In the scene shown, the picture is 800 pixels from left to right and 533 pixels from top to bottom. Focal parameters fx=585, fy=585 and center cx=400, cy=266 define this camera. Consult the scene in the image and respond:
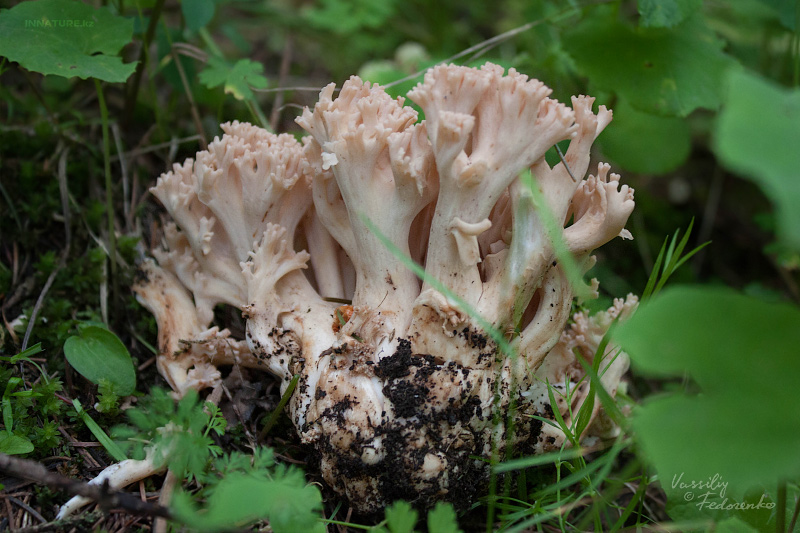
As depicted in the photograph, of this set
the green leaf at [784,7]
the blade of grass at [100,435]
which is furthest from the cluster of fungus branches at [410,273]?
the green leaf at [784,7]

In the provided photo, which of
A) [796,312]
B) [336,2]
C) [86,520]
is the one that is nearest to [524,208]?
[796,312]

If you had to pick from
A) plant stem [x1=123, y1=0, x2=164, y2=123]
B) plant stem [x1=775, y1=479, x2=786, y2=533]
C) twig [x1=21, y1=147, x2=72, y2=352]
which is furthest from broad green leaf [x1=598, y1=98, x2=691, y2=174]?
twig [x1=21, y1=147, x2=72, y2=352]

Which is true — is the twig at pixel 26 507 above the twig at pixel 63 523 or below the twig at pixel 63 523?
below

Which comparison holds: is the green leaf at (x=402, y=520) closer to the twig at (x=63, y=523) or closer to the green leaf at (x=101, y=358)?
the twig at (x=63, y=523)

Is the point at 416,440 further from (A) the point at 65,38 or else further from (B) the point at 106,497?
(A) the point at 65,38

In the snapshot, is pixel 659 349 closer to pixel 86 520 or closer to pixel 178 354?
pixel 86 520

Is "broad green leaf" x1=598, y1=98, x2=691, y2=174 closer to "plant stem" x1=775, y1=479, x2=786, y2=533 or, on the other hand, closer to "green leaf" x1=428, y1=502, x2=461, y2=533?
"plant stem" x1=775, y1=479, x2=786, y2=533
